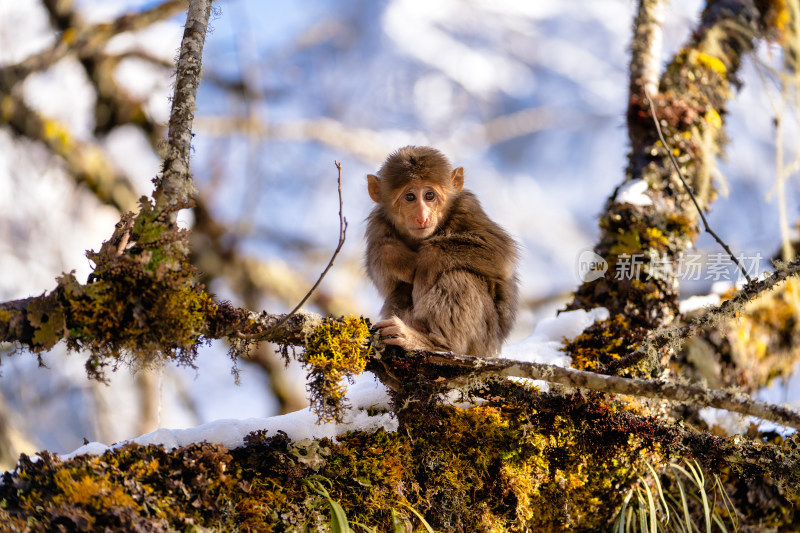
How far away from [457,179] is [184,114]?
195cm

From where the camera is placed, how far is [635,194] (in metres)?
4.91

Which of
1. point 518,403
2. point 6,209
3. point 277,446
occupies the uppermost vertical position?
point 6,209

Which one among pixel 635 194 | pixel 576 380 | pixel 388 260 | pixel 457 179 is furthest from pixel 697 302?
→ pixel 576 380

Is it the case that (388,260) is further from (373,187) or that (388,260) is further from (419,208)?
(373,187)

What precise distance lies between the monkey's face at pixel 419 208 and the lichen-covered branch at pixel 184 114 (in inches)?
58.5

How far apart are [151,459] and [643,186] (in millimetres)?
3783

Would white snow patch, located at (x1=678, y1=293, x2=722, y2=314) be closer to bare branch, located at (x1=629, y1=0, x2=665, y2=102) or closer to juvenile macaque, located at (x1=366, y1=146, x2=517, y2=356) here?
juvenile macaque, located at (x1=366, y1=146, x2=517, y2=356)

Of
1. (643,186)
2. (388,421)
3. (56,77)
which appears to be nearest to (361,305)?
(56,77)

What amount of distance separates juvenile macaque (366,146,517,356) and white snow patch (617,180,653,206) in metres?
1.24

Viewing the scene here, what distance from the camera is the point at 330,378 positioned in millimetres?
2795

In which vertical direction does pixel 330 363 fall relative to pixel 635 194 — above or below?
below

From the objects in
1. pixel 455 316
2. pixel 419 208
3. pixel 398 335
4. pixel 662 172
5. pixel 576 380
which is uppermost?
pixel 662 172

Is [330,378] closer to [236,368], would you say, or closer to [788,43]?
[236,368]

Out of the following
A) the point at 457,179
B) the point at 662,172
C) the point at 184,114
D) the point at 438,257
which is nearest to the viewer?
the point at 184,114
